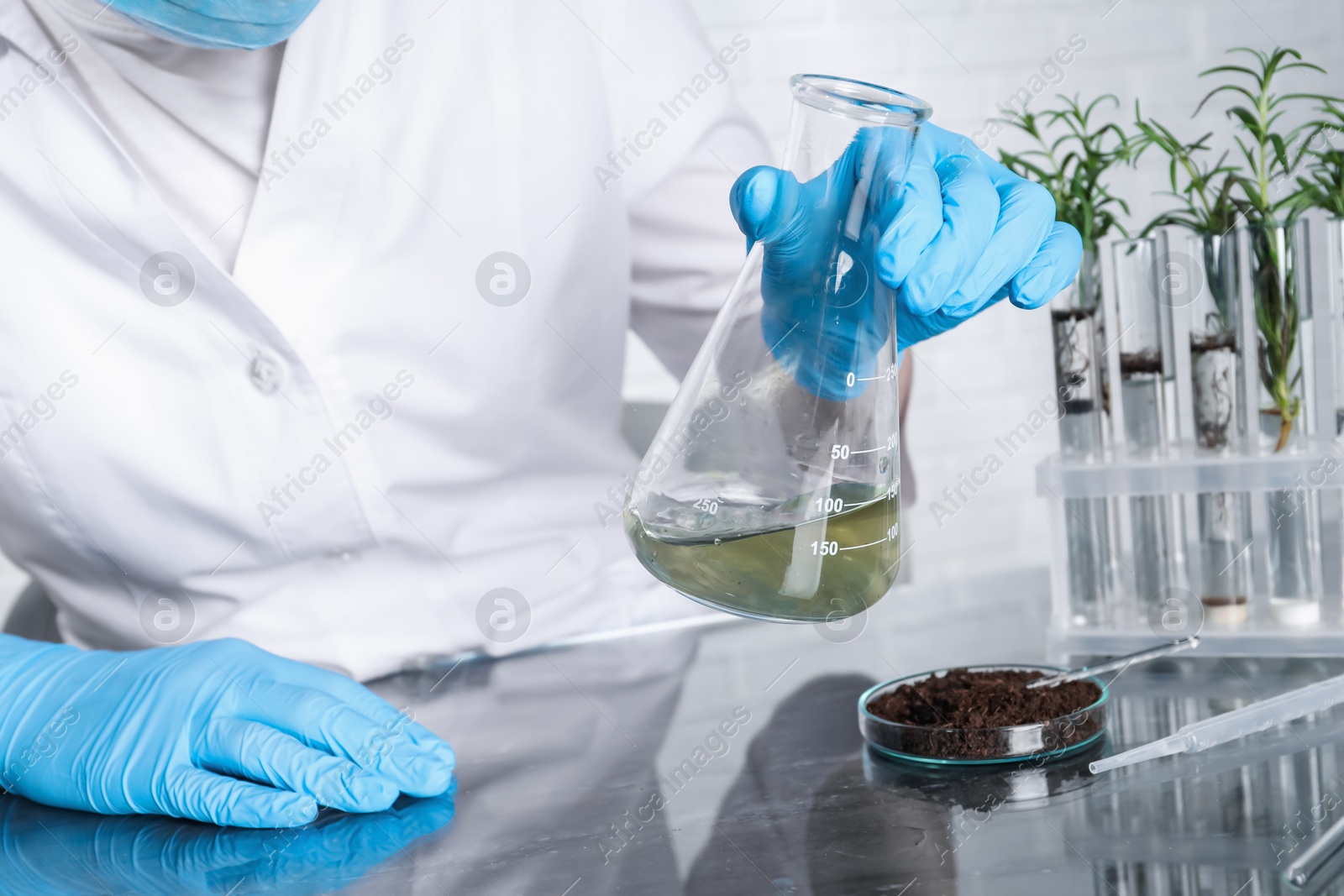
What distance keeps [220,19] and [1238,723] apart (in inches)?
37.1

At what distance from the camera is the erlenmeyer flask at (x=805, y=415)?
24.0 inches

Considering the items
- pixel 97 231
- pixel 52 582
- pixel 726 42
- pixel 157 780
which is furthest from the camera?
pixel 726 42

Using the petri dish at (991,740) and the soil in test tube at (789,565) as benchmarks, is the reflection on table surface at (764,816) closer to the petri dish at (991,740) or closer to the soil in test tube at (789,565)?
the petri dish at (991,740)

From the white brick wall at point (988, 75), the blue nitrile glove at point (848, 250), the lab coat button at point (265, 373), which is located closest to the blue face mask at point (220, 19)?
the lab coat button at point (265, 373)

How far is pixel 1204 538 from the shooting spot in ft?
2.97

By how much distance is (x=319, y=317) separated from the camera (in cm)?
106

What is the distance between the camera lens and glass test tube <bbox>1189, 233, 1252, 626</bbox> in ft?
2.93

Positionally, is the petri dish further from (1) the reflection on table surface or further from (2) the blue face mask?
(2) the blue face mask

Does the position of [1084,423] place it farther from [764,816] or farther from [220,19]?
[220,19]

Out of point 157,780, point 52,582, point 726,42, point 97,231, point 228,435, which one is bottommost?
point 157,780

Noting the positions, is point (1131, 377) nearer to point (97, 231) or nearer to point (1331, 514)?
point (1331, 514)

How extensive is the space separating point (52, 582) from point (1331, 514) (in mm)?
1199

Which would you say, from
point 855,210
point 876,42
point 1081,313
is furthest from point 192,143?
point 876,42

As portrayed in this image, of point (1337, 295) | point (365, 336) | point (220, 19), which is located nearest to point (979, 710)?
point (1337, 295)
